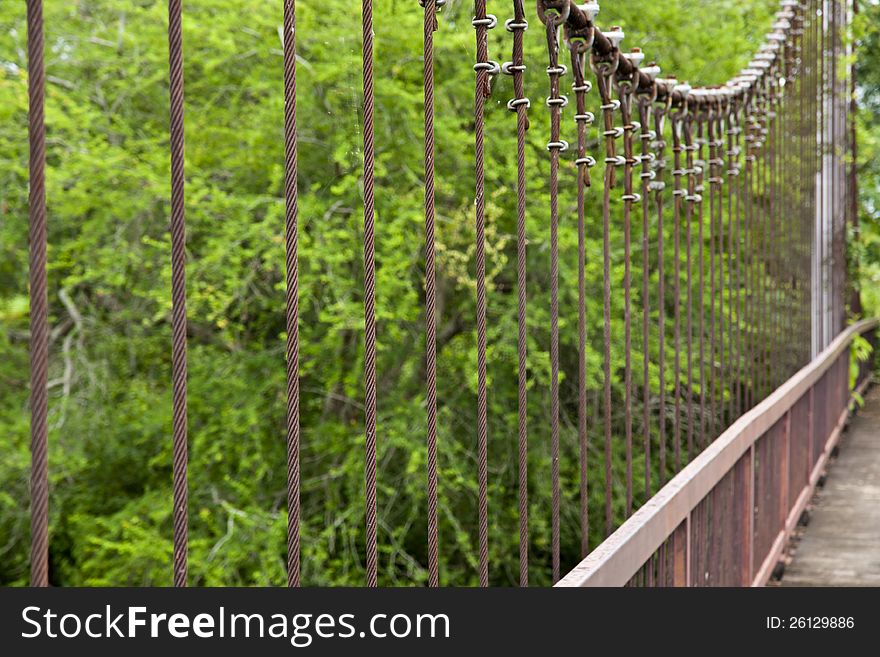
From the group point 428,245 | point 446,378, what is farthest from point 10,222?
point 428,245

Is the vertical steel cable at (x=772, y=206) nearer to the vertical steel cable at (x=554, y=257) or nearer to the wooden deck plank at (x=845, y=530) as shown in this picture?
the wooden deck plank at (x=845, y=530)

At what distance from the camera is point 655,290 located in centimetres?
600

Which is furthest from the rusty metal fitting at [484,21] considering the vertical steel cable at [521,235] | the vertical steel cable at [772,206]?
the vertical steel cable at [772,206]

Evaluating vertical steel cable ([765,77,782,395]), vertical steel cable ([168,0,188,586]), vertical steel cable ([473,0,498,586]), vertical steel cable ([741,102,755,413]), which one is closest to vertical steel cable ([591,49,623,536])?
vertical steel cable ([473,0,498,586])

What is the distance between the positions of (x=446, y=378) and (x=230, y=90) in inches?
80.5

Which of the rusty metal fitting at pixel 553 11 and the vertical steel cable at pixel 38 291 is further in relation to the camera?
the rusty metal fitting at pixel 553 11

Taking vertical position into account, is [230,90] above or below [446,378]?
above

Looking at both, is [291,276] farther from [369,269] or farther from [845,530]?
[845,530]

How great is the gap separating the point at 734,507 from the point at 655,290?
303 cm

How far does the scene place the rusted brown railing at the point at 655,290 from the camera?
3.19 ft

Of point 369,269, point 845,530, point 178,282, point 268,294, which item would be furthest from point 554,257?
point 268,294

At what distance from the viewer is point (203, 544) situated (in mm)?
6164

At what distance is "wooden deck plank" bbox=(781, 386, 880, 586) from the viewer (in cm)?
406

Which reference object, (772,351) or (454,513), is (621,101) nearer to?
(772,351)
